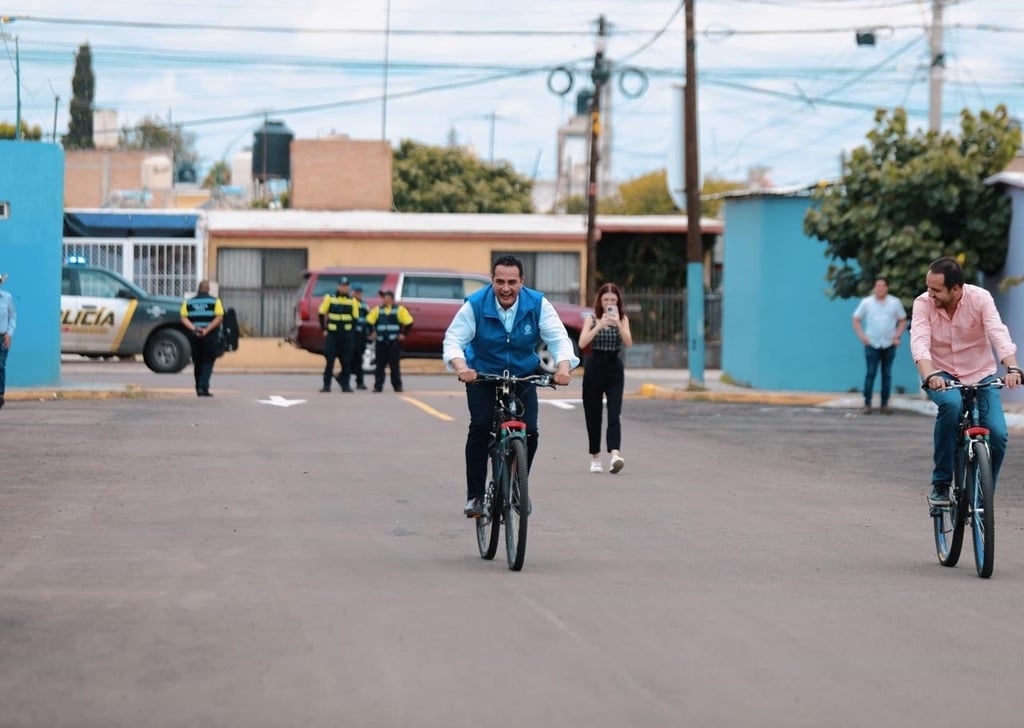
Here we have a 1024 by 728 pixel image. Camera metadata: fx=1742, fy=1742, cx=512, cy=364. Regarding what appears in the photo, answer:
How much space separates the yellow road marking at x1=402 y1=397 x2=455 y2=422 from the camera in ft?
72.0

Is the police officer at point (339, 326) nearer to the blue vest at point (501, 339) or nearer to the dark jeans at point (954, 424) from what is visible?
the blue vest at point (501, 339)

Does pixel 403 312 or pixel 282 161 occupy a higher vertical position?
pixel 282 161

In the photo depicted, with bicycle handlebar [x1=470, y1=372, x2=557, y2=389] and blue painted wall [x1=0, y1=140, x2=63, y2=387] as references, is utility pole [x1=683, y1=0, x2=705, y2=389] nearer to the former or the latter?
blue painted wall [x1=0, y1=140, x2=63, y2=387]

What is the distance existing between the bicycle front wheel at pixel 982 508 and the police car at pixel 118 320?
22708 millimetres

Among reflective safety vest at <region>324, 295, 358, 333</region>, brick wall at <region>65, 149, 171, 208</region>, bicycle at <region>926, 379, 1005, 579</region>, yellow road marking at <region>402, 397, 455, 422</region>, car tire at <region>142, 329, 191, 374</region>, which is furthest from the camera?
brick wall at <region>65, 149, 171, 208</region>

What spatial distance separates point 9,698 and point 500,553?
443 cm

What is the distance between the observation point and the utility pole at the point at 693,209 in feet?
95.7

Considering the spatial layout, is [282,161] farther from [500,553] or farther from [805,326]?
[500,553]

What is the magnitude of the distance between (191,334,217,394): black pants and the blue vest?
15.6 m

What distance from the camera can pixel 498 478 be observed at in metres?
9.74

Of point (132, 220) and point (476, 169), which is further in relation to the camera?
point (476, 169)

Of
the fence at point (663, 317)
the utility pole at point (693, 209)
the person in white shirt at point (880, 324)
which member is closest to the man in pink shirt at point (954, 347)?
the person in white shirt at point (880, 324)

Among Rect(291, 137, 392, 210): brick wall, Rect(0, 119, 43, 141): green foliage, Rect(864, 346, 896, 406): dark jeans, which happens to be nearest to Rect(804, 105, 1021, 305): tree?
Rect(864, 346, 896, 406): dark jeans

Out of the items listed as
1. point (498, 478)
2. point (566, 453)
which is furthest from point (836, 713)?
point (566, 453)
